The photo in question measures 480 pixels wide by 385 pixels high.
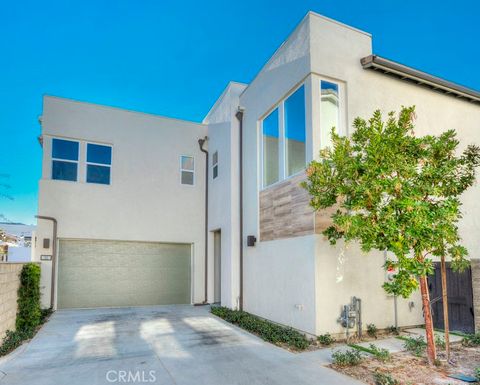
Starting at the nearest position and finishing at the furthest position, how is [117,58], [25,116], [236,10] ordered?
[25,116]
[117,58]
[236,10]

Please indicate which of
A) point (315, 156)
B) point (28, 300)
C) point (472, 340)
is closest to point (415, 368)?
point (472, 340)

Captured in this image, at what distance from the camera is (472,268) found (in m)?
6.70

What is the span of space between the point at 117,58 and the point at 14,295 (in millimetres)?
16436

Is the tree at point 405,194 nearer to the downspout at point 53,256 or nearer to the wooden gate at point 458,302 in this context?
the wooden gate at point 458,302

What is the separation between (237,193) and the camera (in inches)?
408

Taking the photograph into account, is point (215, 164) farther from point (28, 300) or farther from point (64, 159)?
point (28, 300)

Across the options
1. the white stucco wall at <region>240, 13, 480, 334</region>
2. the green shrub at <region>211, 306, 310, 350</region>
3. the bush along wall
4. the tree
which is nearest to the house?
the white stucco wall at <region>240, 13, 480, 334</region>

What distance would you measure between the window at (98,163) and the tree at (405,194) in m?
8.47

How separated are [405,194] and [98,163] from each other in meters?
9.74

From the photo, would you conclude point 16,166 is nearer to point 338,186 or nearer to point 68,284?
point 68,284

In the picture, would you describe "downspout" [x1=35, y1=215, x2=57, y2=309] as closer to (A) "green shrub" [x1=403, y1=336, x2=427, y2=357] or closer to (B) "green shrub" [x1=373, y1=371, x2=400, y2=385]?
(B) "green shrub" [x1=373, y1=371, x2=400, y2=385]

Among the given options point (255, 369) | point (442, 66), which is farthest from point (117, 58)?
point (442, 66)

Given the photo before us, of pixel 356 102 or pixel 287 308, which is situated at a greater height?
pixel 356 102

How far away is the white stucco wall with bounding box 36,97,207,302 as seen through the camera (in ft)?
35.4
